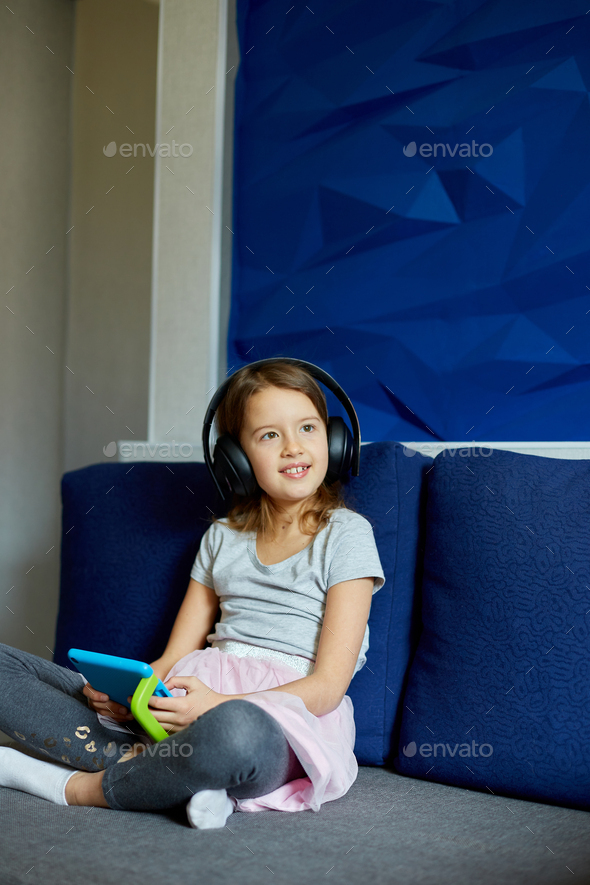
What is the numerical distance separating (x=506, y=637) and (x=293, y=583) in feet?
1.18

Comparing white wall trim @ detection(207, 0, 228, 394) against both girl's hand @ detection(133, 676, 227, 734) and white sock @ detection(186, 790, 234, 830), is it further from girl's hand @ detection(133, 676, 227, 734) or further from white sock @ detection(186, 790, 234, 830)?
white sock @ detection(186, 790, 234, 830)

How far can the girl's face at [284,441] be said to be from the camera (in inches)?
51.1

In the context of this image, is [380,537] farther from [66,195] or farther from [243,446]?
[66,195]

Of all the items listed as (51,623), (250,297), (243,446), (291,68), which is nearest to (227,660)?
(243,446)

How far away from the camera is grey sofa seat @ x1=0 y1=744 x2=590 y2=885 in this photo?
0.77 m

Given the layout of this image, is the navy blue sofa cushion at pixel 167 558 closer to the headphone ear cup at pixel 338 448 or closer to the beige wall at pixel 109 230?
the headphone ear cup at pixel 338 448

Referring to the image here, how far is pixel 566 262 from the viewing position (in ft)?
4.76

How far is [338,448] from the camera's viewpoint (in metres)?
1.29

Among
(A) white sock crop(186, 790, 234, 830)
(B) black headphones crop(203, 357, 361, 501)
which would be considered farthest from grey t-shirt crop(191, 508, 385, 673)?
(A) white sock crop(186, 790, 234, 830)

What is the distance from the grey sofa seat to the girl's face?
19.8 inches

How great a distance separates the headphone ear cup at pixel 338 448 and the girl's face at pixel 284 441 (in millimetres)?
19

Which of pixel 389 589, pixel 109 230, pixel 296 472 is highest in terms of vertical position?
pixel 109 230

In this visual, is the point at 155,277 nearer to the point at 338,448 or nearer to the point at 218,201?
the point at 218,201

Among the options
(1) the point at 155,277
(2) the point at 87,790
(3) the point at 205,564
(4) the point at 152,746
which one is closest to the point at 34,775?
(2) the point at 87,790
